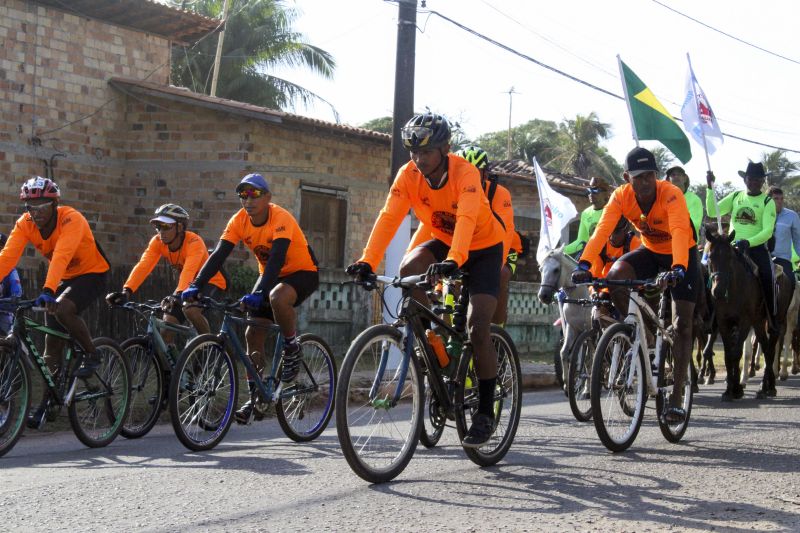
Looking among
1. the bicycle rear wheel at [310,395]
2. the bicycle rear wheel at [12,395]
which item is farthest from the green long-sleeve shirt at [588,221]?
the bicycle rear wheel at [12,395]

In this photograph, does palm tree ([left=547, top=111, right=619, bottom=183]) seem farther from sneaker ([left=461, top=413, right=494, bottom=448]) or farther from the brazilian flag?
sneaker ([left=461, top=413, right=494, bottom=448])

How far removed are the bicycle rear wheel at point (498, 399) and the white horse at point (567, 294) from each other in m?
3.32

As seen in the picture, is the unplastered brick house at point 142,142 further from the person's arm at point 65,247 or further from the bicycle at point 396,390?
the bicycle at point 396,390

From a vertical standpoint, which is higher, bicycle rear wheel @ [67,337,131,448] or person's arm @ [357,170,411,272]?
person's arm @ [357,170,411,272]

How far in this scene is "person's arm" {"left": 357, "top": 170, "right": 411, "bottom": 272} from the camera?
6.56 metres

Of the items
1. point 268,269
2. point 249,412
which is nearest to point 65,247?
point 268,269

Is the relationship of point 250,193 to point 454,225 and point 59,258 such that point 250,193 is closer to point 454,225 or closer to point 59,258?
point 59,258

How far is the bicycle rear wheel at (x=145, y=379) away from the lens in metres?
8.99

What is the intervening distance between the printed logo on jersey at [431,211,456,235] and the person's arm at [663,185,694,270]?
1.79 metres

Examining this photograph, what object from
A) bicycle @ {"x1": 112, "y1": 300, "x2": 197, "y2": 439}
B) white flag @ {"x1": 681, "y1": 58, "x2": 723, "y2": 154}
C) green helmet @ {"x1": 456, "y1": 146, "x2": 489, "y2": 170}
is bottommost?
bicycle @ {"x1": 112, "y1": 300, "x2": 197, "y2": 439}

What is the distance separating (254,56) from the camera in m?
38.7

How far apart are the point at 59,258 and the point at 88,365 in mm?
848

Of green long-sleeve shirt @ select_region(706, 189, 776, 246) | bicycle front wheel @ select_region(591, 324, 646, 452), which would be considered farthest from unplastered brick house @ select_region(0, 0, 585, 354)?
bicycle front wheel @ select_region(591, 324, 646, 452)

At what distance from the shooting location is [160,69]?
1973 cm
